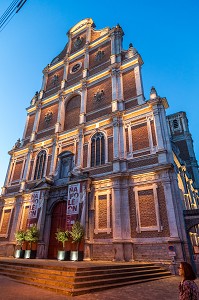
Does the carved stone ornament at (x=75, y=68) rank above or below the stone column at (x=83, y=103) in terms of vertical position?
above

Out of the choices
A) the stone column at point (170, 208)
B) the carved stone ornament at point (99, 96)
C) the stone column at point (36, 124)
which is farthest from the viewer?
the stone column at point (36, 124)

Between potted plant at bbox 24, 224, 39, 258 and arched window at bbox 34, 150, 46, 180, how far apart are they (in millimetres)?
5409

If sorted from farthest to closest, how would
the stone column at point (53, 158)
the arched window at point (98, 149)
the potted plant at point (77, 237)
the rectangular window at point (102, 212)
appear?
the stone column at point (53, 158)
the arched window at point (98, 149)
the rectangular window at point (102, 212)
the potted plant at point (77, 237)

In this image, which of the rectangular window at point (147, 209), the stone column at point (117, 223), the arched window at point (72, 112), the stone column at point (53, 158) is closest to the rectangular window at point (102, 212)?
the stone column at point (117, 223)

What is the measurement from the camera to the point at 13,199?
724 inches

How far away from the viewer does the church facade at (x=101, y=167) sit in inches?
436

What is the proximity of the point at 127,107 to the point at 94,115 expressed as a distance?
325cm

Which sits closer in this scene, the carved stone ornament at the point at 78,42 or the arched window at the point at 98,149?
the arched window at the point at 98,149

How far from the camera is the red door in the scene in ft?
45.7

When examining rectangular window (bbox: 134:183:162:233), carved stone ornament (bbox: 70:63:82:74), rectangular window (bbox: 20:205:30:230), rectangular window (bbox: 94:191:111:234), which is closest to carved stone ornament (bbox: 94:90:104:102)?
carved stone ornament (bbox: 70:63:82:74)

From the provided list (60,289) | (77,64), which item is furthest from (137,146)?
(77,64)

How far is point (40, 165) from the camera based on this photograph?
1884cm

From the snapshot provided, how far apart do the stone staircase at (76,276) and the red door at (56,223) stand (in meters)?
5.64

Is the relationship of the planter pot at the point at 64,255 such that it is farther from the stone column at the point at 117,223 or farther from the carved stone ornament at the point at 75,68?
the carved stone ornament at the point at 75,68
